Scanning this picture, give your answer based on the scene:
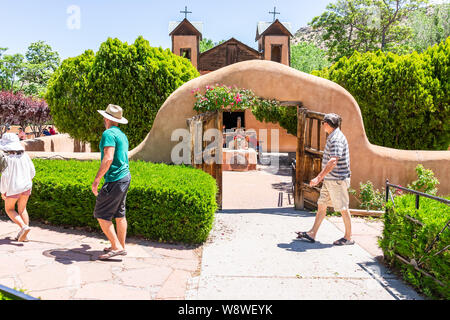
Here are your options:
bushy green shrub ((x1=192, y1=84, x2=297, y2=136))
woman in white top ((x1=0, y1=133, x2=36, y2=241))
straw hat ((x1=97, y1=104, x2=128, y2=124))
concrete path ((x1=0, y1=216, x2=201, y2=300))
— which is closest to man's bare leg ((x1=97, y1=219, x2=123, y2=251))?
concrete path ((x1=0, y1=216, x2=201, y2=300))

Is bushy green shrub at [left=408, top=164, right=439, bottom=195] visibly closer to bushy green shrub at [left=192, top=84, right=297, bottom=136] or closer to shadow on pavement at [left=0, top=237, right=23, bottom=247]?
bushy green shrub at [left=192, top=84, right=297, bottom=136]

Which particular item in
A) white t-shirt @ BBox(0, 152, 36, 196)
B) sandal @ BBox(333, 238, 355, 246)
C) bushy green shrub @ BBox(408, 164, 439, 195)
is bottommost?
sandal @ BBox(333, 238, 355, 246)

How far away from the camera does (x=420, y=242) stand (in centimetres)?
416

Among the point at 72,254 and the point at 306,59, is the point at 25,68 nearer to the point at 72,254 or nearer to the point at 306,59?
the point at 306,59

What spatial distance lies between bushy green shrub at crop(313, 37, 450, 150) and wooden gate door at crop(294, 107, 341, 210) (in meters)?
3.74

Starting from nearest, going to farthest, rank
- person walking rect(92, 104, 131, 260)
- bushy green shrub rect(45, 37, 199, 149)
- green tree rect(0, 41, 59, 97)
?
person walking rect(92, 104, 131, 260) < bushy green shrub rect(45, 37, 199, 149) < green tree rect(0, 41, 59, 97)

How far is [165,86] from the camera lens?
12773 millimetres

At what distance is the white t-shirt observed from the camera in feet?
17.3

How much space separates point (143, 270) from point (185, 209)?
4.23 ft

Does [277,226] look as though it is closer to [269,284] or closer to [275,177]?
[269,284]

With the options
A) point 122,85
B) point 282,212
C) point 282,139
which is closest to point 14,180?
point 282,212

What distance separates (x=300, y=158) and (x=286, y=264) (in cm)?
392
